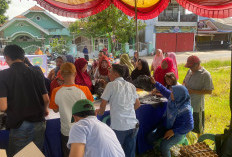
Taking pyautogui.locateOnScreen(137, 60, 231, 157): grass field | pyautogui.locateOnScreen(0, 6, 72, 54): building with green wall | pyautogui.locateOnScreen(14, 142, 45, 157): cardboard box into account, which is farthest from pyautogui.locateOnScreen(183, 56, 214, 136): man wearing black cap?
Result: pyautogui.locateOnScreen(0, 6, 72, 54): building with green wall

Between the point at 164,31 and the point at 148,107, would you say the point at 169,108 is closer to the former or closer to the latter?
the point at 148,107

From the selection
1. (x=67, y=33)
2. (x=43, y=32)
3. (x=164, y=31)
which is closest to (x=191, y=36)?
(x=164, y=31)

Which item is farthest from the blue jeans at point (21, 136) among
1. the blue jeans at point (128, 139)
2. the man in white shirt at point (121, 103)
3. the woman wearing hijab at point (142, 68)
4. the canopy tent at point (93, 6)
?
the woman wearing hijab at point (142, 68)

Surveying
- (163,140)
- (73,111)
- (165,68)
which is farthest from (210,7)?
(73,111)

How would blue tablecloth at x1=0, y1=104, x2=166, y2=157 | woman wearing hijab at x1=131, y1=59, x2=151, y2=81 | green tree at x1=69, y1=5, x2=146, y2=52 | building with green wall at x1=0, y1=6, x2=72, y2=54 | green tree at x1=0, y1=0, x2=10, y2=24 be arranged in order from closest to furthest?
blue tablecloth at x1=0, y1=104, x2=166, y2=157
woman wearing hijab at x1=131, y1=59, x2=151, y2=81
green tree at x1=0, y1=0, x2=10, y2=24
green tree at x1=69, y1=5, x2=146, y2=52
building with green wall at x1=0, y1=6, x2=72, y2=54

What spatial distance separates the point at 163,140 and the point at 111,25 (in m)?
13.0

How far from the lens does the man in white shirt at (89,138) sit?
4.07 ft

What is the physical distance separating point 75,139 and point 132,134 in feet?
3.86

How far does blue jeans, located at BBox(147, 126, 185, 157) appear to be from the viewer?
263 centimetres

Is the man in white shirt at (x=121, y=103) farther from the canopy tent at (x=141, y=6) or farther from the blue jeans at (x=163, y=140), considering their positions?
the canopy tent at (x=141, y=6)

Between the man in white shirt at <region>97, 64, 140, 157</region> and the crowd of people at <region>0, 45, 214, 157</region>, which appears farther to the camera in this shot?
the man in white shirt at <region>97, 64, 140, 157</region>

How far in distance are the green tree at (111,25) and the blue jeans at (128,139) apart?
1005cm

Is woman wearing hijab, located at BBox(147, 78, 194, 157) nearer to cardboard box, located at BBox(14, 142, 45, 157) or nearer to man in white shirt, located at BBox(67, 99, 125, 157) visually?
man in white shirt, located at BBox(67, 99, 125, 157)

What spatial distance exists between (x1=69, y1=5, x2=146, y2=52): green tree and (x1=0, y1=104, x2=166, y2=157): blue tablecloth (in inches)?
364
